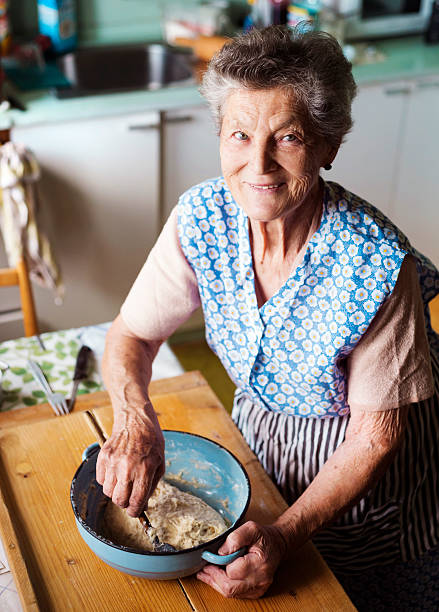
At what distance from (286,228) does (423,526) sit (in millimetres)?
668

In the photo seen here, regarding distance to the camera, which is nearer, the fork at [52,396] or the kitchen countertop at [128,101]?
the fork at [52,396]

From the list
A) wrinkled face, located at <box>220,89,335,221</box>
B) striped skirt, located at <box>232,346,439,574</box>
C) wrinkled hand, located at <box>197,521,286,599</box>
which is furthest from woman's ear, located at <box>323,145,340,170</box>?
wrinkled hand, located at <box>197,521,286,599</box>

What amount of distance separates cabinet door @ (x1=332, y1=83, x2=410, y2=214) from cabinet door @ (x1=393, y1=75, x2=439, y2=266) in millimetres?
54

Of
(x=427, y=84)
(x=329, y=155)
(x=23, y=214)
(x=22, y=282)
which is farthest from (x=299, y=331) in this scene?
(x=427, y=84)

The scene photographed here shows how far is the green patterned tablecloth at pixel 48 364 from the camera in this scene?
147 cm

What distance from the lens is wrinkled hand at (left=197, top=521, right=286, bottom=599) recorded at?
1.00 m

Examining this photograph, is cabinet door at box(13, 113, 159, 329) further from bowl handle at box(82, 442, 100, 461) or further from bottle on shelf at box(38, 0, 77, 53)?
bowl handle at box(82, 442, 100, 461)

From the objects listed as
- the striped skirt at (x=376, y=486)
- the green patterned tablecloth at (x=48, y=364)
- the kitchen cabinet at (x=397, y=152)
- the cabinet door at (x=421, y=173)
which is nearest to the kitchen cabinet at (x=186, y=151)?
the kitchen cabinet at (x=397, y=152)

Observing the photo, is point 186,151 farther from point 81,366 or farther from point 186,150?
point 81,366

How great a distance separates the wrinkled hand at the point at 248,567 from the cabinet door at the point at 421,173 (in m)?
2.26

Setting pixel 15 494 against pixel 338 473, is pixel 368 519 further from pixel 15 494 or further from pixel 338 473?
pixel 15 494

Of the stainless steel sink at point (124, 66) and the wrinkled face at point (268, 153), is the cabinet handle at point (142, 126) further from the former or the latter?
the wrinkled face at point (268, 153)

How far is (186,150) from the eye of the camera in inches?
103

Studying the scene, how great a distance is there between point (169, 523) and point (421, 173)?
2.36m
